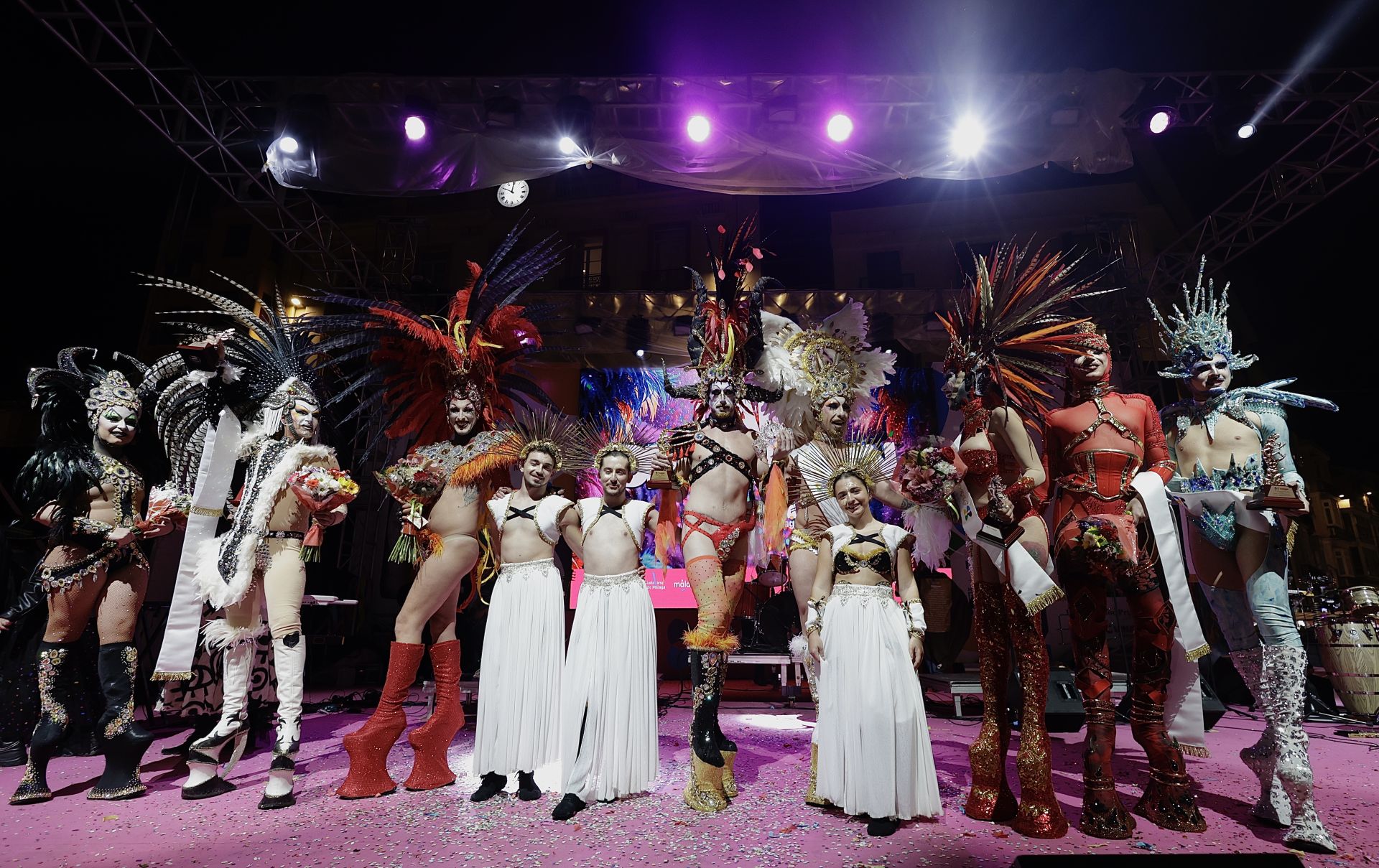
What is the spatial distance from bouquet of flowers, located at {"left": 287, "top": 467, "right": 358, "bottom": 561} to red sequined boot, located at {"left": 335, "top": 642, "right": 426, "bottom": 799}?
0.87m

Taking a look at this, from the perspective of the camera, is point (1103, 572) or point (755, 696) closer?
point (1103, 572)

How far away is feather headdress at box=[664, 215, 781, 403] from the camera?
14.4 feet

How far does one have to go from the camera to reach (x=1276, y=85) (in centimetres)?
747

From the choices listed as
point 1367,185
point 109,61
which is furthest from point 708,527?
point 1367,185

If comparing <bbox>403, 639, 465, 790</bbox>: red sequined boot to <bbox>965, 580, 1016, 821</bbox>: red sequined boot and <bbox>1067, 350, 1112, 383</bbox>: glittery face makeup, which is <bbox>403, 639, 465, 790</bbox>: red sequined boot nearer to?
<bbox>965, 580, 1016, 821</bbox>: red sequined boot

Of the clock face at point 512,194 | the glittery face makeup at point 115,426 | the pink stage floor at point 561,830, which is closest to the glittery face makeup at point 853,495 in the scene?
the pink stage floor at point 561,830

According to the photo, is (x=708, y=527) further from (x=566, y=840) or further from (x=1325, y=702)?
(x=1325, y=702)

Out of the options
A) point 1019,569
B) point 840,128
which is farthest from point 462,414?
point 840,128

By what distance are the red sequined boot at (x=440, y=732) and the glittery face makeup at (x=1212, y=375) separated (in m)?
4.48

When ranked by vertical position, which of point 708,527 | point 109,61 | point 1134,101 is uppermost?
point 1134,101

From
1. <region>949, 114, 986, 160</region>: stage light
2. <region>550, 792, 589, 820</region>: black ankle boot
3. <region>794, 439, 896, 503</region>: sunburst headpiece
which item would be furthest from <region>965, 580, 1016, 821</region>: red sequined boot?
<region>949, 114, 986, 160</region>: stage light

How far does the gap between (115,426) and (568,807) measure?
345 centimetres

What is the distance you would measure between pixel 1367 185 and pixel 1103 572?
30.9ft

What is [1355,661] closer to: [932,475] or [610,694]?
[932,475]
